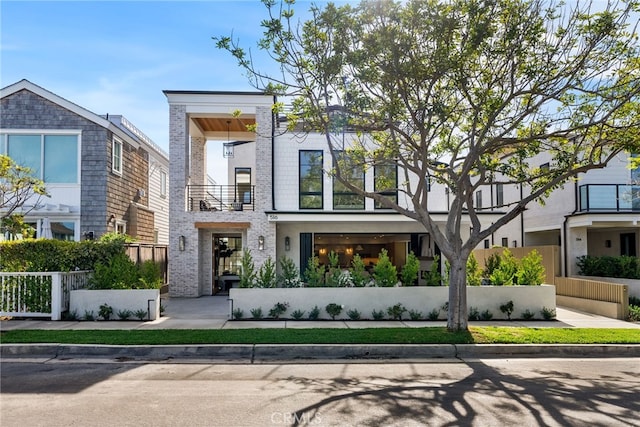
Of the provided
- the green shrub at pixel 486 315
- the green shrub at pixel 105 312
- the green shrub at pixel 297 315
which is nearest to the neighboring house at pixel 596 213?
the green shrub at pixel 486 315

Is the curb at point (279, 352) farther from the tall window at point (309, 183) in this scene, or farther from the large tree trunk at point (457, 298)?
the tall window at point (309, 183)

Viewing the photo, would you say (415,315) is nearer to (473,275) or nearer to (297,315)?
(473,275)

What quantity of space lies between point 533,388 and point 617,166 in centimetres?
1595

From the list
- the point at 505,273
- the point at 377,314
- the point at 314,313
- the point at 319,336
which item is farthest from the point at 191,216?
the point at 505,273

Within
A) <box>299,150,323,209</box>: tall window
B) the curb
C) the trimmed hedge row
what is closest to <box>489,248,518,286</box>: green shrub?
the curb

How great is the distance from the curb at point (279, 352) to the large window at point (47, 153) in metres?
9.89

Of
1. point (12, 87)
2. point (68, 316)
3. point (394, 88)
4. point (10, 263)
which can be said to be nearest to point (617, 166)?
point (394, 88)

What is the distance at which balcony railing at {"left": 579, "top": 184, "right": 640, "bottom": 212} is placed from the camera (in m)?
18.2

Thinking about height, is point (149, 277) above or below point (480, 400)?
above

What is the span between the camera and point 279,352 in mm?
8883

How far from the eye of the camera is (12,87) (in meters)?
17.1

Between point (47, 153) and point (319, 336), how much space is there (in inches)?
521

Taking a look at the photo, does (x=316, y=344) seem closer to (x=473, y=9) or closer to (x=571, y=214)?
(x=473, y=9)

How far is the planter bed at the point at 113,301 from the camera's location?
1188 centimetres
